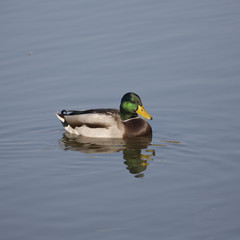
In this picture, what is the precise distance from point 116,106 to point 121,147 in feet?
6.19

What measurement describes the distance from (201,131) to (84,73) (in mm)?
4260

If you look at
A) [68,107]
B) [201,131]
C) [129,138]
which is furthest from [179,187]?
[68,107]

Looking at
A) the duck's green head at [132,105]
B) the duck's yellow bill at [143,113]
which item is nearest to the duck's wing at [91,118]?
the duck's green head at [132,105]

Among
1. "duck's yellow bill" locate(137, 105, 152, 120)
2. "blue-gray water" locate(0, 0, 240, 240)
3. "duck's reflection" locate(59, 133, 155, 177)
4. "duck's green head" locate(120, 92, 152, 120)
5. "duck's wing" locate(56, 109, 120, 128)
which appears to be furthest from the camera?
"duck's wing" locate(56, 109, 120, 128)

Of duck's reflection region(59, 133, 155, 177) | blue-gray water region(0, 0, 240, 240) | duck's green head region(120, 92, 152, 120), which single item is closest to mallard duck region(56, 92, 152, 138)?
duck's green head region(120, 92, 152, 120)

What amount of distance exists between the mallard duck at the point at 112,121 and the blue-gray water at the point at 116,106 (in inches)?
11.7

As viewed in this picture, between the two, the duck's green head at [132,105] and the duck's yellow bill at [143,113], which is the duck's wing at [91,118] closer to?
the duck's green head at [132,105]

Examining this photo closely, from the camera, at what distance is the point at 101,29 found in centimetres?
1627

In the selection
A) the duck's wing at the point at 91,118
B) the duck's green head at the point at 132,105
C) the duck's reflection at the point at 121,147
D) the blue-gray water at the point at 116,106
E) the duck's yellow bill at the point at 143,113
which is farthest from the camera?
the duck's wing at the point at 91,118

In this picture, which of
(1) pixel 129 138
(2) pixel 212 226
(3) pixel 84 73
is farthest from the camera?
(3) pixel 84 73

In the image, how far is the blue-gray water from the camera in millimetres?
7004

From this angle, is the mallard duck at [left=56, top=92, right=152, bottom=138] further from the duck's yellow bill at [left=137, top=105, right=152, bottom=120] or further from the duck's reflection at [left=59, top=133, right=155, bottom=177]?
the duck's reflection at [left=59, top=133, right=155, bottom=177]

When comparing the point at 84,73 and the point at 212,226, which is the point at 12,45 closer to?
the point at 84,73

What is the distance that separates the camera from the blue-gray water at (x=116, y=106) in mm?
7004
